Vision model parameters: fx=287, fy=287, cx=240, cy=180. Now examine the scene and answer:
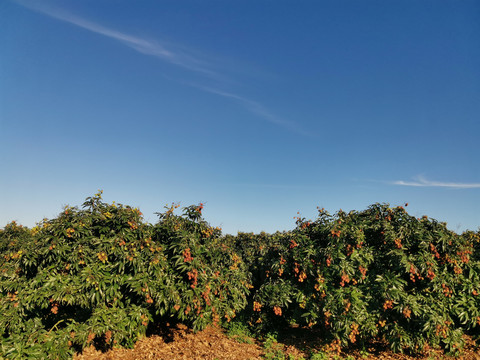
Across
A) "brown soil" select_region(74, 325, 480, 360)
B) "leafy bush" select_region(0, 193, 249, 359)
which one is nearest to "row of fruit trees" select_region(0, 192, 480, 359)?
"leafy bush" select_region(0, 193, 249, 359)

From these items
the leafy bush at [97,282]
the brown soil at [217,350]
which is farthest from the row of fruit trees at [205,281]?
the brown soil at [217,350]

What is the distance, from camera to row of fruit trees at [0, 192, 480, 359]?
627cm

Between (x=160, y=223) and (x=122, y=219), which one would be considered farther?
(x=160, y=223)

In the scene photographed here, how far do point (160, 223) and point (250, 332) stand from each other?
14.9 ft

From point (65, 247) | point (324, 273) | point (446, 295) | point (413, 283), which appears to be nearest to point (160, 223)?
point (65, 247)

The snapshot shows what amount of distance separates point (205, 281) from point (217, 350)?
2.23 meters

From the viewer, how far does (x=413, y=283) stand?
723 cm

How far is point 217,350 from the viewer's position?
7.70 meters

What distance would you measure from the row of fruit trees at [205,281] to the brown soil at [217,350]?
36 cm

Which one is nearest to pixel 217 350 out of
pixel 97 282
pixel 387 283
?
pixel 97 282

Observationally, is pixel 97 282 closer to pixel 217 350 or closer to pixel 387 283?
pixel 217 350

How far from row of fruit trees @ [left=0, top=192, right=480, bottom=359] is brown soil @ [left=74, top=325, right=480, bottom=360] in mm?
362

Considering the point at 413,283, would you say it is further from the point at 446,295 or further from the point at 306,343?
the point at 306,343

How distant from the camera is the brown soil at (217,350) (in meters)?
7.15
